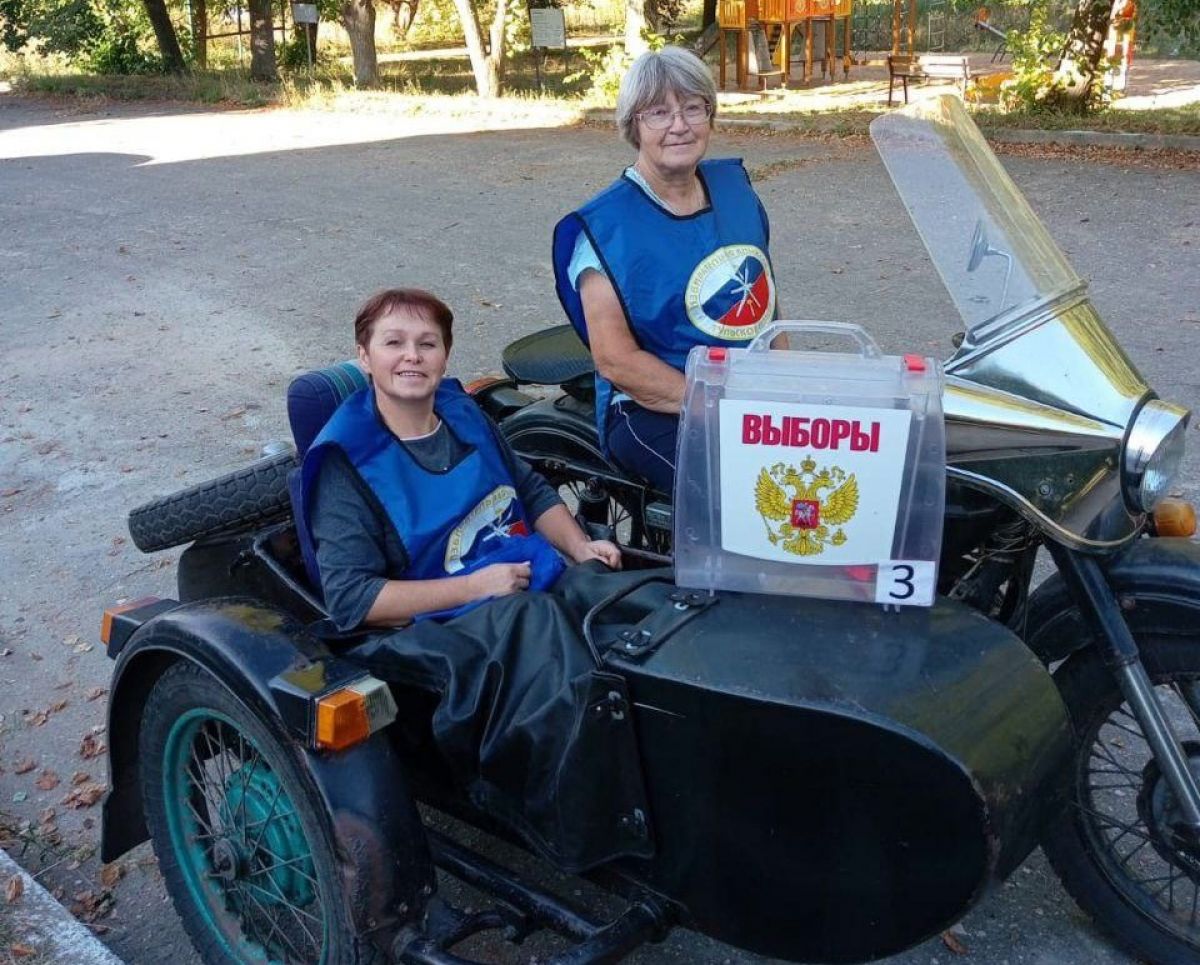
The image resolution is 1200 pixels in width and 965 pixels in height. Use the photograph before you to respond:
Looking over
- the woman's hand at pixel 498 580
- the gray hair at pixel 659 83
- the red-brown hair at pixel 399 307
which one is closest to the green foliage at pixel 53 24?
the gray hair at pixel 659 83

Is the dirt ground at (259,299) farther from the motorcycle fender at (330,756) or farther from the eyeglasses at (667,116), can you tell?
the eyeglasses at (667,116)

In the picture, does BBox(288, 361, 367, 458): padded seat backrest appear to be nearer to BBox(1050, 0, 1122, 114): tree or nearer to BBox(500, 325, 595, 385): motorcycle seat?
BBox(500, 325, 595, 385): motorcycle seat

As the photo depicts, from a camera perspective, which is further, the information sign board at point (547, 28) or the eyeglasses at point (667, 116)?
the information sign board at point (547, 28)

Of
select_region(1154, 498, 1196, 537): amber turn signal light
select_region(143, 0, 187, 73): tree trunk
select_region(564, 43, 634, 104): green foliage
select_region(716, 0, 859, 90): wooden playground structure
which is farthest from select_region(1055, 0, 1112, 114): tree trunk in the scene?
select_region(143, 0, 187, 73): tree trunk

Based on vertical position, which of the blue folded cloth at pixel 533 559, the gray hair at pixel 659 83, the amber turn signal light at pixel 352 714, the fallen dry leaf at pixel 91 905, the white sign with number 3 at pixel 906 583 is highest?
the gray hair at pixel 659 83

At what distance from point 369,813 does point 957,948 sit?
141 centimetres

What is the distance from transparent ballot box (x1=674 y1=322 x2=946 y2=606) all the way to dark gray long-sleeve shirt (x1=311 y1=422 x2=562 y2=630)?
715mm

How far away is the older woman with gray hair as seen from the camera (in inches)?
125

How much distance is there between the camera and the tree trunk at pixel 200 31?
28.5 metres

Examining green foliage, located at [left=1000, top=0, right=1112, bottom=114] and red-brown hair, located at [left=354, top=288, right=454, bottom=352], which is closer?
red-brown hair, located at [left=354, top=288, right=454, bottom=352]

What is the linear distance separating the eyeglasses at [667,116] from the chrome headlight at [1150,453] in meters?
1.38

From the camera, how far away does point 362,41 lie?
22.9 metres

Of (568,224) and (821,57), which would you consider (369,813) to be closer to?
(568,224)

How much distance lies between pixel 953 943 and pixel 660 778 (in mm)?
1134
